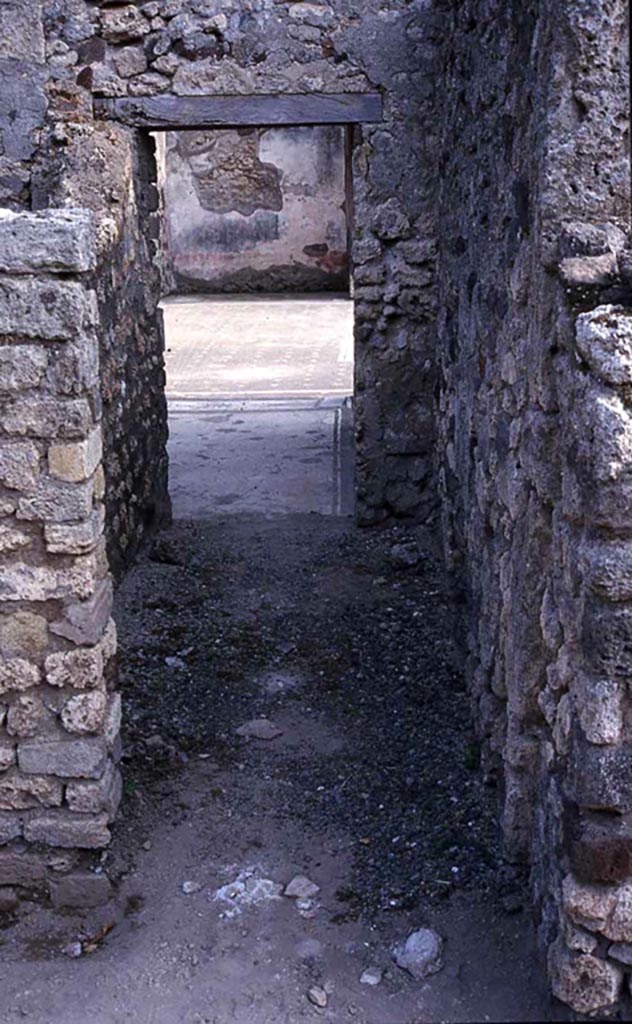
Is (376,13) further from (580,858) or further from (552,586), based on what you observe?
(580,858)

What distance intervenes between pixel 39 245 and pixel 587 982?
2.31 meters

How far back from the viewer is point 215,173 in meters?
16.7

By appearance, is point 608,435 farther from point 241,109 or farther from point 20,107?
point 20,107

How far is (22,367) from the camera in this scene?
3.37 meters

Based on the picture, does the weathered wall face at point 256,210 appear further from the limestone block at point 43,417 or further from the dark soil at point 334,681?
the limestone block at point 43,417

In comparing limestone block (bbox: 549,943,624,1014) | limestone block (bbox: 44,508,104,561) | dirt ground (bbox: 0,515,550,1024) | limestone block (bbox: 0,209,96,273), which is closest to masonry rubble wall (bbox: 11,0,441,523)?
dirt ground (bbox: 0,515,550,1024)

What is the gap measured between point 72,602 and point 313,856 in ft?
3.79

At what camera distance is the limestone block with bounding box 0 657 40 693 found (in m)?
3.53

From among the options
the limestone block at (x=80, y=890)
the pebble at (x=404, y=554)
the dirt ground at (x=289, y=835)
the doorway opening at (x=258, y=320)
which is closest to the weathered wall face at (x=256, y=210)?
the doorway opening at (x=258, y=320)

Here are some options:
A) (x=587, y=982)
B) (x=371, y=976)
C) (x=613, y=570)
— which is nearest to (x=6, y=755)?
(x=371, y=976)

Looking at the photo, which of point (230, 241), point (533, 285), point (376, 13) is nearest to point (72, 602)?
point (533, 285)

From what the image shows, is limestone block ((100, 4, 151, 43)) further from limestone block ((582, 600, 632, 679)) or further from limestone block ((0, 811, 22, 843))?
limestone block ((582, 600, 632, 679))

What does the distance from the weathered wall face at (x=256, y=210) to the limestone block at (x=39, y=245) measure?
13.4 m

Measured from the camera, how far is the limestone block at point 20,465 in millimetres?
3422
